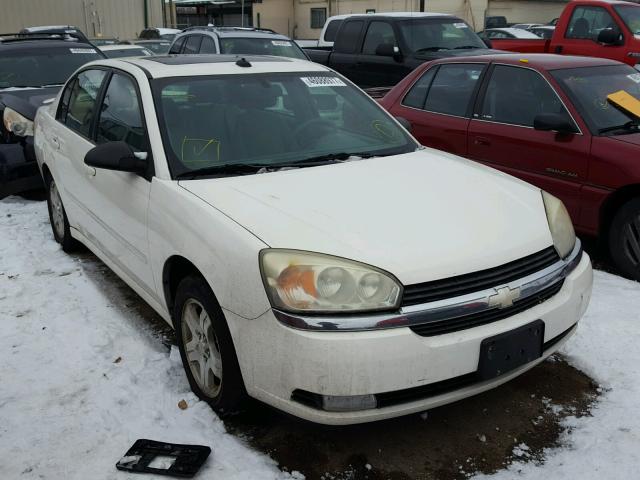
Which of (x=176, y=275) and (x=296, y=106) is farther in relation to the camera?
(x=296, y=106)

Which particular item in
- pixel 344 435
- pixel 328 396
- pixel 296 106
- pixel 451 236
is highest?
pixel 296 106

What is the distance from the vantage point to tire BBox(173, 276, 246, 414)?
2680 millimetres

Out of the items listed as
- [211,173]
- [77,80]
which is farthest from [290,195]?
[77,80]

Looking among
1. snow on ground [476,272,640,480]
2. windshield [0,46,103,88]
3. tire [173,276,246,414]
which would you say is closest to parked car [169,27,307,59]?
windshield [0,46,103,88]

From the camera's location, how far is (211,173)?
3160 millimetres

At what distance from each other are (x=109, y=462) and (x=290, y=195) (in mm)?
1359

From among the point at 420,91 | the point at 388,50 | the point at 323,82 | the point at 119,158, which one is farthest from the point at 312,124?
the point at 388,50

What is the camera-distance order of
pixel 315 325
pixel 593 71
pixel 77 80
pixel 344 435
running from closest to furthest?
pixel 315 325
pixel 344 435
pixel 77 80
pixel 593 71

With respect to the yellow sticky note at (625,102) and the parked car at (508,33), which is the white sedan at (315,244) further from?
the parked car at (508,33)

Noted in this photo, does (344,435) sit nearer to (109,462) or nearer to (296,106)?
(109,462)

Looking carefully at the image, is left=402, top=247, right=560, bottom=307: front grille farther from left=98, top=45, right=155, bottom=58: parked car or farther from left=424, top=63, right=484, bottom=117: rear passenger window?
left=98, top=45, right=155, bottom=58: parked car

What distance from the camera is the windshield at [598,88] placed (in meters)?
4.90

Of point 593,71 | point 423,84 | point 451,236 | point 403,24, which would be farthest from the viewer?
point 403,24

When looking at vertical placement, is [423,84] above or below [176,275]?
above
